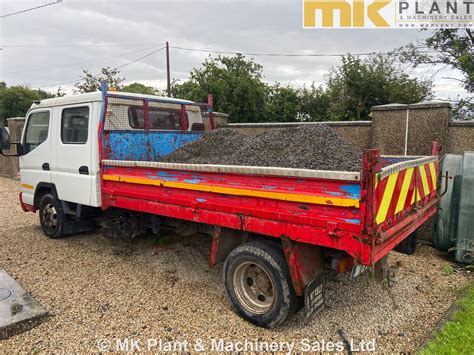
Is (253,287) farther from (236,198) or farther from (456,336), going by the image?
(456,336)

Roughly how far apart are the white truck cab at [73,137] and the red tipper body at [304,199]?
2.48 ft

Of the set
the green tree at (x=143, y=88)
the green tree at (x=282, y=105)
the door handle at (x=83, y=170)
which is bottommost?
the door handle at (x=83, y=170)

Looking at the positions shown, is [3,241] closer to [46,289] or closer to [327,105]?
[46,289]

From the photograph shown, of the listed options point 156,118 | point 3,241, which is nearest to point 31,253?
point 3,241

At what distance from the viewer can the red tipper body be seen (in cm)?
235

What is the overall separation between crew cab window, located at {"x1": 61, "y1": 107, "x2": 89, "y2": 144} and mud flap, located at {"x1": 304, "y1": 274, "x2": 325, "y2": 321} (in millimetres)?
3352

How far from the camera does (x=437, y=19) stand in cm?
1175

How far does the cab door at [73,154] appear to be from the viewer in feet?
14.6

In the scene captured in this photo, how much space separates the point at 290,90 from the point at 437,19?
18.9ft

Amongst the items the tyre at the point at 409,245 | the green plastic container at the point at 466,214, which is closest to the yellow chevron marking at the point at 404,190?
the tyre at the point at 409,245

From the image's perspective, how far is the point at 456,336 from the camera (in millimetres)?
2777

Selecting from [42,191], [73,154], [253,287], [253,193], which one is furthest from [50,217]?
[253,193]

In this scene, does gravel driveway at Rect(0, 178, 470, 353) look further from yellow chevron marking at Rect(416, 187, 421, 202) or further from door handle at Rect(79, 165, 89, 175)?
door handle at Rect(79, 165, 89, 175)

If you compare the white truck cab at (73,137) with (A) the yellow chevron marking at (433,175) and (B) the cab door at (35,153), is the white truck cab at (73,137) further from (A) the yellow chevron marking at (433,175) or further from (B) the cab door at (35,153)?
(A) the yellow chevron marking at (433,175)
